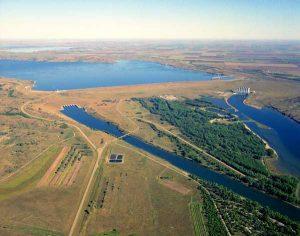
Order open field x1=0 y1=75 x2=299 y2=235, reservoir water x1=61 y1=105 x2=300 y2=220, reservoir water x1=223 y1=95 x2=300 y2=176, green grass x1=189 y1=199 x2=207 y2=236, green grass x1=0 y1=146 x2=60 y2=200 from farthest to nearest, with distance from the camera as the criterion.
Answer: reservoir water x1=223 y1=95 x2=300 y2=176 → green grass x1=0 y1=146 x2=60 y2=200 → reservoir water x1=61 y1=105 x2=300 y2=220 → open field x1=0 y1=75 x2=299 y2=235 → green grass x1=189 y1=199 x2=207 y2=236

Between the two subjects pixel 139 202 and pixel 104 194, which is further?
pixel 104 194

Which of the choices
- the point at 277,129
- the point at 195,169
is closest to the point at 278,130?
the point at 277,129

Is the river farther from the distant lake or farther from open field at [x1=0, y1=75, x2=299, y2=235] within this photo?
the distant lake

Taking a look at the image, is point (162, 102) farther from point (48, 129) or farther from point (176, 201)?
point (176, 201)

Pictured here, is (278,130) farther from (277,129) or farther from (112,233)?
(112,233)

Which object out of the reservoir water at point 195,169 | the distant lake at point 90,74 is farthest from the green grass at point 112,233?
the distant lake at point 90,74

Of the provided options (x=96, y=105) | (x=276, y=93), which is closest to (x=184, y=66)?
(x=276, y=93)

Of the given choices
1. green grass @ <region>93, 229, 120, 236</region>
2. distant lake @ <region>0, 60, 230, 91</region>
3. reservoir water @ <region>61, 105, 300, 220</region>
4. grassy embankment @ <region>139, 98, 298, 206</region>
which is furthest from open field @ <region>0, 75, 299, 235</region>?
distant lake @ <region>0, 60, 230, 91</region>
